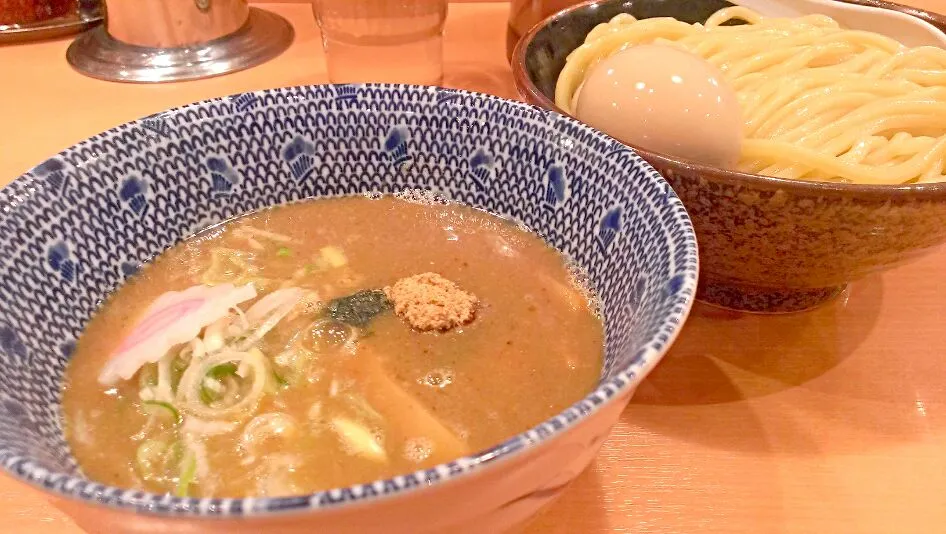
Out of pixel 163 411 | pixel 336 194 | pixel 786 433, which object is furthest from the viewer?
pixel 336 194

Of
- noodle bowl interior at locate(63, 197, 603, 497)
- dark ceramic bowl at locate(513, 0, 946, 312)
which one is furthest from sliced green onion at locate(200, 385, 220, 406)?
dark ceramic bowl at locate(513, 0, 946, 312)

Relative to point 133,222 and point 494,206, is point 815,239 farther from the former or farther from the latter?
point 133,222

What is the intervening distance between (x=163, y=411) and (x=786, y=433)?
770mm

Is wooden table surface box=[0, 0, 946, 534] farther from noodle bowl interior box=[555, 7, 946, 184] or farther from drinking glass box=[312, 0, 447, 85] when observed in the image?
drinking glass box=[312, 0, 447, 85]

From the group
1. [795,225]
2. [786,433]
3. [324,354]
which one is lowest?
[786,433]

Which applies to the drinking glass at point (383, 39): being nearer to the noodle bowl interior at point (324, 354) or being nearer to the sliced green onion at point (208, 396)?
the noodle bowl interior at point (324, 354)

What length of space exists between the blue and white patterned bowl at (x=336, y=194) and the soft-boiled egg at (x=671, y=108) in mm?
161

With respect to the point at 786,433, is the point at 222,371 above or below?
above

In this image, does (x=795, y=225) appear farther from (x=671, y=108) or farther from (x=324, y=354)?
(x=324, y=354)

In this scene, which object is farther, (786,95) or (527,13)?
(527,13)

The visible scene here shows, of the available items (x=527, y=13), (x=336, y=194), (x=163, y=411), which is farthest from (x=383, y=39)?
(x=163, y=411)

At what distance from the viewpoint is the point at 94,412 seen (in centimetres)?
81

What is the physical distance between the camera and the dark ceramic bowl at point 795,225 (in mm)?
839

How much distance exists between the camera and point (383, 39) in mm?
1825
